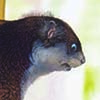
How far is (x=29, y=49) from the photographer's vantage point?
387mm

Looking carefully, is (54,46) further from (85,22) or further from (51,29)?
(85,22)

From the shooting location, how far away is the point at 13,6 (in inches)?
37.2

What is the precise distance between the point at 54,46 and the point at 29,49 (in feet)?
0.10

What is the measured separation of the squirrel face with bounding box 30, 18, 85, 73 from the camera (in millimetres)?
385

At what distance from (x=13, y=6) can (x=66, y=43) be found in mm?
582

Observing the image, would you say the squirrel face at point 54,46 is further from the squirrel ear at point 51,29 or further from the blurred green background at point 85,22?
the blurred green background at point 85,22

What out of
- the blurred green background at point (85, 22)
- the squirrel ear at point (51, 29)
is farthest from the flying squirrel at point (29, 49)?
the blurred green background at point (85, 22)

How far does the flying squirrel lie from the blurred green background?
1.69 ft

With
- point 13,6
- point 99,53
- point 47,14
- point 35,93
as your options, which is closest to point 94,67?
point 99,53

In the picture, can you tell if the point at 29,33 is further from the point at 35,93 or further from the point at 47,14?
the point at 35,93

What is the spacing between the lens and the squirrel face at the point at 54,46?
385mm

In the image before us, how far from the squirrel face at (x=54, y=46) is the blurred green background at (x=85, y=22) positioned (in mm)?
512

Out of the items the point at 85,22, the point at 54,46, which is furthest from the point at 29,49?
the point at 85,22

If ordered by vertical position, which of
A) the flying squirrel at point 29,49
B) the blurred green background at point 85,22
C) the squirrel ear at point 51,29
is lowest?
the blurred green background at point 85,22
